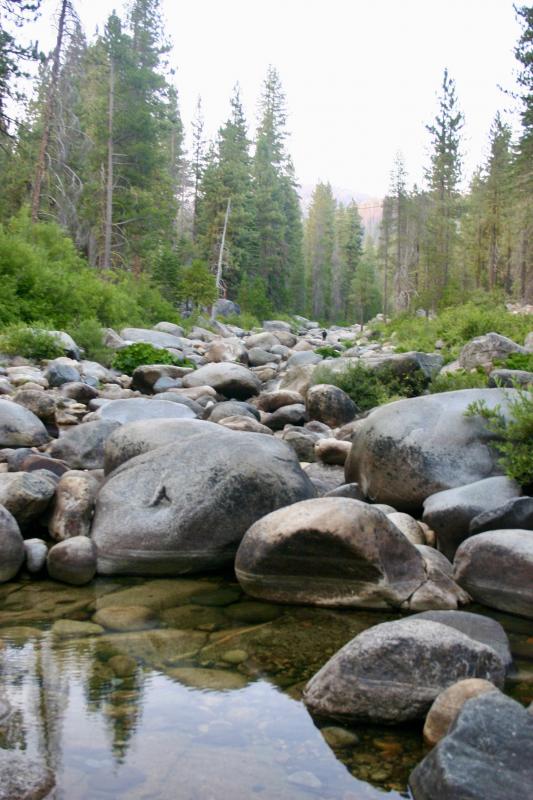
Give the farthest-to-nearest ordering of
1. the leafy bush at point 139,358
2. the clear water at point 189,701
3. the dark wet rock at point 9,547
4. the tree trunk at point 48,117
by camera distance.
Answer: the tree trunk at point 48,117
the leafy bush at point 139,358
the dark wet rock at point 9,547
the clear water at point 189,701

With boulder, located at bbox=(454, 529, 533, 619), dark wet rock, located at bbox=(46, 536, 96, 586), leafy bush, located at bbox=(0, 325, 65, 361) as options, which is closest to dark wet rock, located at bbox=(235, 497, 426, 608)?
boulder, located at bbox=(454, 529, 533, 619)

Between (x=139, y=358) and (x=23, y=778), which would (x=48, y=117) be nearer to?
(x=139, y=358)

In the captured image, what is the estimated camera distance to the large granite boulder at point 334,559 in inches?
186

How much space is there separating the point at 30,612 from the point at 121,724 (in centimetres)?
160

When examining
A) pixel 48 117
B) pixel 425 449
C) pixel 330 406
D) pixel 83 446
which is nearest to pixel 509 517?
pixel 425 449

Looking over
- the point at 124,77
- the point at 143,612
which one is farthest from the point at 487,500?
the point at 124,77

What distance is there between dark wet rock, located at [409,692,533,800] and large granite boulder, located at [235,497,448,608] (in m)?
1.83

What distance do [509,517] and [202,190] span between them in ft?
133

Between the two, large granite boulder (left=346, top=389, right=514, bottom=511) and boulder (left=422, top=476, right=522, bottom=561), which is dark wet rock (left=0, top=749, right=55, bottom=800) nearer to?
boulder (left=422, top=476, right=522, bottom=561)

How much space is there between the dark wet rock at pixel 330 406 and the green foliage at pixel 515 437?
4.42m

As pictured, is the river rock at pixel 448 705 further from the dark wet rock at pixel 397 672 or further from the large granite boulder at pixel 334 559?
the large granite boulder at pixel 334 559

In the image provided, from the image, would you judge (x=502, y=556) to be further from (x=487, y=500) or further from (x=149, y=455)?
(x=149, y=455)

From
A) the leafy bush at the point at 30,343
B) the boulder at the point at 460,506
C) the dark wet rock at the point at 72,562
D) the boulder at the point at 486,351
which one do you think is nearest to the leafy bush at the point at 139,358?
the leafy bush at the point at 30,343

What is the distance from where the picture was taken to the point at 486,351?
12711 mm
